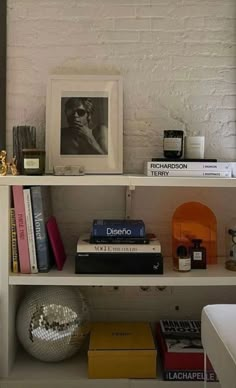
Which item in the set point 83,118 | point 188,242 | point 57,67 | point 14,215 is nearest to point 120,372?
point 188,242

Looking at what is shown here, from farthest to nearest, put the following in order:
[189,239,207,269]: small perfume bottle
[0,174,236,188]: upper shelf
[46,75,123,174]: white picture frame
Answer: [46,75,123,174]: white picture frame < [189,239,207,269]: small perfume bottle < [0,174,236,188]: upper shelf

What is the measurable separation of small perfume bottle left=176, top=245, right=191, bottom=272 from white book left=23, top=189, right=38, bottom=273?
0.52 meters

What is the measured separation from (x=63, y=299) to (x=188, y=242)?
21.1 inches

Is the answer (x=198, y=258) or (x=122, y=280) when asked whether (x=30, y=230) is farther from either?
(x=198, y=258)

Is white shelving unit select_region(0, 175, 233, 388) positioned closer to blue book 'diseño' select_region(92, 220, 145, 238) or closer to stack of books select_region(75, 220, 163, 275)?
stack of books select_region(75, 220, 163, 275)

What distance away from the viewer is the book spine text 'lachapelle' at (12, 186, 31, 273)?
1.69 m

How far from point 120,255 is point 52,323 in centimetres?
34

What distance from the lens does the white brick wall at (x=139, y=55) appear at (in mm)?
1959

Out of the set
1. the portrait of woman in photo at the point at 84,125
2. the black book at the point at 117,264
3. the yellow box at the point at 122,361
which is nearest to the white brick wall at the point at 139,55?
the portrait of woman in photo at the point at 84,125

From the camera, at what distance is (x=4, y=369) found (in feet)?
5.57

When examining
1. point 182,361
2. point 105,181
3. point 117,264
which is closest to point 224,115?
point 105,181

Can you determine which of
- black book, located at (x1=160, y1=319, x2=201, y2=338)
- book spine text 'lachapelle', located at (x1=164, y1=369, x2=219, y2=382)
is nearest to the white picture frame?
black book, located at (x1=160, y1=319, x2=201, y2=338)

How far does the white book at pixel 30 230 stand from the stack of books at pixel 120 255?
154mm

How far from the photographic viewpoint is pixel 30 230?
5.58ft
